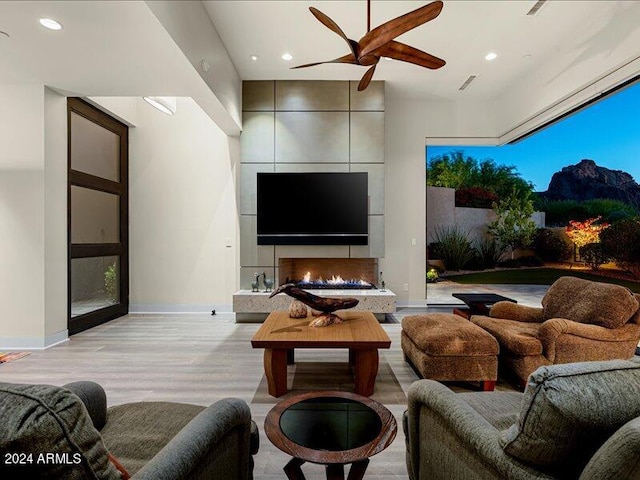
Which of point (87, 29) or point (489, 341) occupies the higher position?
point (87, 29)

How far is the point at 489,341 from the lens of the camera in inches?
104

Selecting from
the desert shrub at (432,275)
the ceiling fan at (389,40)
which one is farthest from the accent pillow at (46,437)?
the desert shrub at (432,275)

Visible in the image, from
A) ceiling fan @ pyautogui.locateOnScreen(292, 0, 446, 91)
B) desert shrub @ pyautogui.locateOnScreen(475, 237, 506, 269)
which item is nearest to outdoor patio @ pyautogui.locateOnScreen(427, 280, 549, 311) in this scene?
desert shrub @ pyautogui.locateOnScreen(475, 237, 506, 269)

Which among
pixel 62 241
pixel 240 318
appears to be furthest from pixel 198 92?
pixel 240 318

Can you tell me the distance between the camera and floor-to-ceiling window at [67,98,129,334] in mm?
4434

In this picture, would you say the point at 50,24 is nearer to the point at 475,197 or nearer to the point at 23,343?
the point at 23,343

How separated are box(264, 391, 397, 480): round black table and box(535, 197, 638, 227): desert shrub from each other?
480cm

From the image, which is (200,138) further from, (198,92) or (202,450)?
(202,450)

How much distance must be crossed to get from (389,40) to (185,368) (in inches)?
127

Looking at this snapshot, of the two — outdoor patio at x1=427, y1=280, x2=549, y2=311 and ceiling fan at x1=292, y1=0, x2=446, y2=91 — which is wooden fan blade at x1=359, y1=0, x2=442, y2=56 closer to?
ceiling fan at x1=292, y1=0, x2=446, y2=91

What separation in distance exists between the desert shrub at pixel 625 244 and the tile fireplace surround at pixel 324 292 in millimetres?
2960

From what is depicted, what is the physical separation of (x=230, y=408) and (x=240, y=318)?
3804 mm

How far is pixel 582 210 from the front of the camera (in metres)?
5.55

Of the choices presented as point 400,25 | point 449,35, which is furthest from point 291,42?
point 400,25
